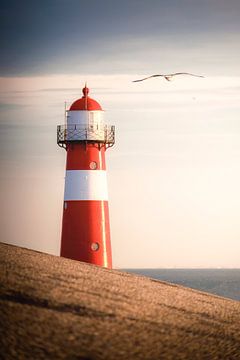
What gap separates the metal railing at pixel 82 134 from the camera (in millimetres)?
42438

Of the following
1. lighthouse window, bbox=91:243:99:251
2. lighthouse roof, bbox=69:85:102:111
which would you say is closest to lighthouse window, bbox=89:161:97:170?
lighthouse roof, bbox=69:85:102:111

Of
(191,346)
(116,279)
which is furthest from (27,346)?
(116,279)

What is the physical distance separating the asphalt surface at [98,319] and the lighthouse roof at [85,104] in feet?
51.7

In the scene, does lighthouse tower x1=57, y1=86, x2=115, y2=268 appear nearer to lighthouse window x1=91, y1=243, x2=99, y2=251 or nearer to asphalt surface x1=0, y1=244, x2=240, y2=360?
lighthouse window x1=91, y1=243, x2=99, y2=251

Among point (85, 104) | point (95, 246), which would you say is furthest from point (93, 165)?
point (95, 246)

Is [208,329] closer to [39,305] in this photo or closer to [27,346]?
[39,305]

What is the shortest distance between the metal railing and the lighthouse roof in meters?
0.80

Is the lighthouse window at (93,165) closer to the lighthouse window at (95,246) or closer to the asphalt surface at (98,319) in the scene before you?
the lighthouse window at (95,246)

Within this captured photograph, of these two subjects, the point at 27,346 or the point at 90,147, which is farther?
the point at 90,147

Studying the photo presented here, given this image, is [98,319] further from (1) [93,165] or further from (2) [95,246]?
(1) [93,165]

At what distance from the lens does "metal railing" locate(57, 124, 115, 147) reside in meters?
42.4

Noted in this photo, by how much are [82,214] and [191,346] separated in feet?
69.0

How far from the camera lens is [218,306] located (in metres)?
27.8

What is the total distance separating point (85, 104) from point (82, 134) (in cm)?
133
